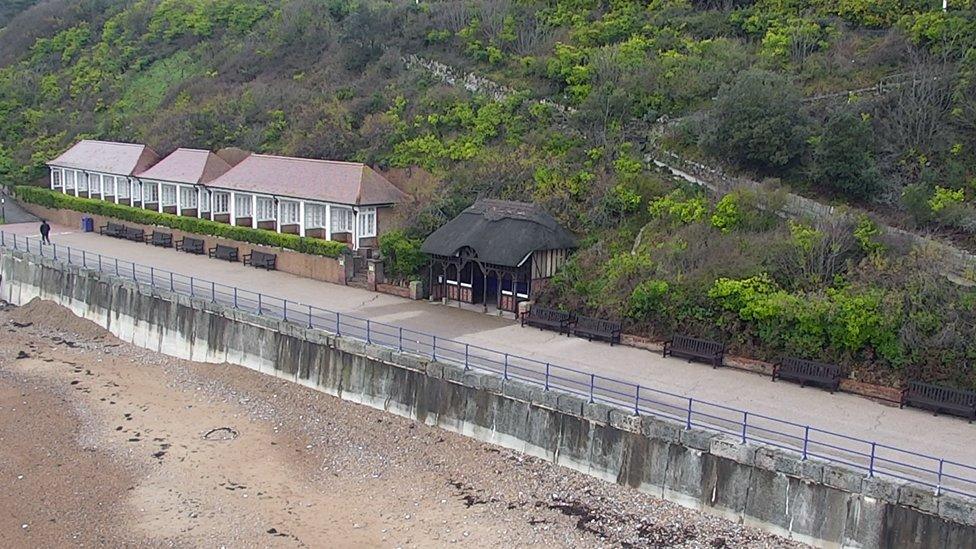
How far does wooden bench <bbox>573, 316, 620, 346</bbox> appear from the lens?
2378 centimetres

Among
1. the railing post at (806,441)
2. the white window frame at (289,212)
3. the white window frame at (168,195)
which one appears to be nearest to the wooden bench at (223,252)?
the white window frame at (289,212)

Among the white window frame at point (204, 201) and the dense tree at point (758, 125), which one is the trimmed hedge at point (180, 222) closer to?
the white window frame at point (204, 201)

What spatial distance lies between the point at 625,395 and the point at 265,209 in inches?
806

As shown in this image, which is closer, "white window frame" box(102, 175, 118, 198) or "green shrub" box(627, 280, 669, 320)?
"green shrub" box(627, 280, 669, 320)

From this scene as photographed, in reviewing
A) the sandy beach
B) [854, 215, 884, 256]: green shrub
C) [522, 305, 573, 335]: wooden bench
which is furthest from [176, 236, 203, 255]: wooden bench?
[854, 215, 884, 256]: green shrub

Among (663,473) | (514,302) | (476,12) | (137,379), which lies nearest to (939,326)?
(663,473)

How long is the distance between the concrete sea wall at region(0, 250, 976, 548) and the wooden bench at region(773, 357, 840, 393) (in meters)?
4.40

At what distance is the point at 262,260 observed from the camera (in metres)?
33.6

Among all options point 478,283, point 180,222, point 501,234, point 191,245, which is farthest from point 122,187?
point 501,234

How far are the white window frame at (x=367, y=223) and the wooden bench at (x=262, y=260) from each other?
3.52 meters

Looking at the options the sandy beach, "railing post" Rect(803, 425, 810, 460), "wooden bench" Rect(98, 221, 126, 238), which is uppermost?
"wooden bench" Rect(98, 221, 126, 238)

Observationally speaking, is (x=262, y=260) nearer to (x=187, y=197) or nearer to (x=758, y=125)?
(x=187, y=197)

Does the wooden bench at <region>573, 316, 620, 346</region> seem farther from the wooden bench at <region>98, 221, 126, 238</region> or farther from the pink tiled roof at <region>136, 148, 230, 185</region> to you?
the wooden bench at <region>98, 221, 126, 238</region>

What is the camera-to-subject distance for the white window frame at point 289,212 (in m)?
34.7
